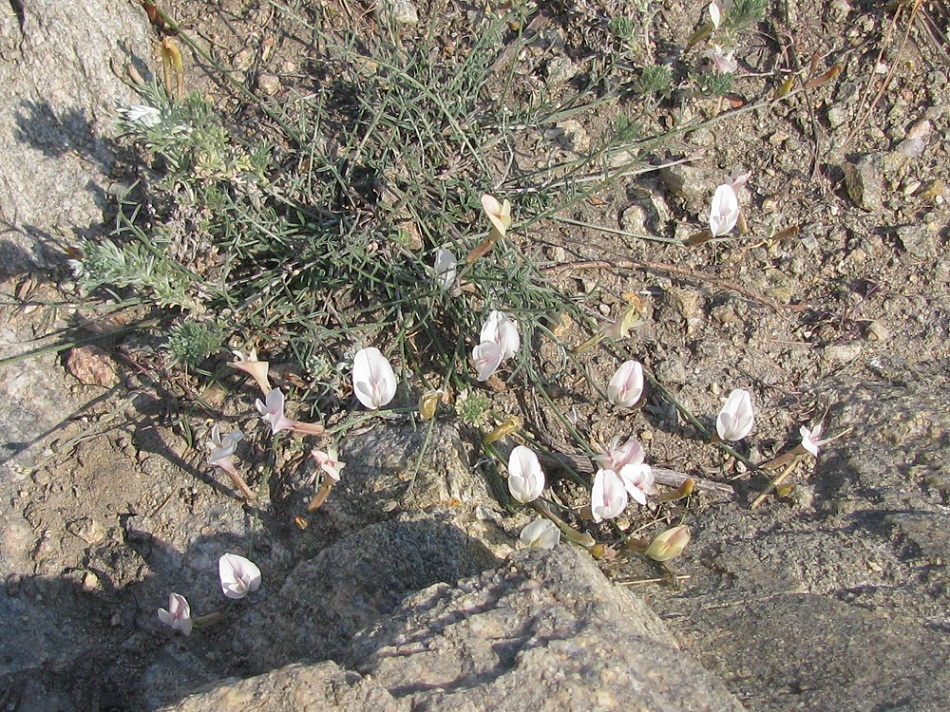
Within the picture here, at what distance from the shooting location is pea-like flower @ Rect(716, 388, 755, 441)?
8.10ft

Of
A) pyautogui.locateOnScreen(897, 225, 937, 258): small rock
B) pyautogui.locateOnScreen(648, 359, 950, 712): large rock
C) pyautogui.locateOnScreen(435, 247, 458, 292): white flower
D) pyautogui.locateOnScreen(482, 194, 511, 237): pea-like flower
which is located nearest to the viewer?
pyautogui.locateOnScreen(648, 359, 950, 712): large rock

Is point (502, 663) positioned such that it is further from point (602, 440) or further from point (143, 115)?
point (143, 115)

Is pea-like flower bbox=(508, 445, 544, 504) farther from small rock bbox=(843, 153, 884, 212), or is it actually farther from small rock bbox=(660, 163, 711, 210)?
small rock bbox=(843, 153, 884, 212)

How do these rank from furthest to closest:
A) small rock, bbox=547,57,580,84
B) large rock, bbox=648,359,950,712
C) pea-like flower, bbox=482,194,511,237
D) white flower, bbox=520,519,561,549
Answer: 1. small rock, bbox=547,57,580,84
2. pea-like flower, bbox=482,194,511,237
3. white flower, bbox=520,519,561,549
4. large rock, bbox=648,359,950,712

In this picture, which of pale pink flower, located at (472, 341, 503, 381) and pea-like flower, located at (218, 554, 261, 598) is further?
pale pink flower, located at (472, 341, 503, 381)

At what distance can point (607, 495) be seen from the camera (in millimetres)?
2279

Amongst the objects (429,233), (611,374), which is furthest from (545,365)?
(429,233)

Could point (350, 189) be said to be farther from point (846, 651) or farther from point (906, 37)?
point (906, 37)

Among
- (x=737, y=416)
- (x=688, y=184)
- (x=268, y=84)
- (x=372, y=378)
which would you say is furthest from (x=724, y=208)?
(x=268, y=84)

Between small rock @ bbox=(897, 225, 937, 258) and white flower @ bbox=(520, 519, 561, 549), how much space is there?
1.87 m

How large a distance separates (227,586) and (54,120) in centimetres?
166

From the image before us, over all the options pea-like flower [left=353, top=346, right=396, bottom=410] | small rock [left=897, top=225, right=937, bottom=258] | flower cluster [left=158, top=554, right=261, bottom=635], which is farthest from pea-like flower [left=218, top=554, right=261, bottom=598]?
small rock [left=897, top=225, right=937, bottom=258]

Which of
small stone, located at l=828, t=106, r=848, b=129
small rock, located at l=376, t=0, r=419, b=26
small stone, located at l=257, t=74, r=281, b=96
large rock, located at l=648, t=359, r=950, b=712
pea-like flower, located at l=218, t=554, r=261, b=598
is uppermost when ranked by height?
small rock, located at l=376, t=0, r=419, b=26

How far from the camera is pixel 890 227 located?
3002mm
